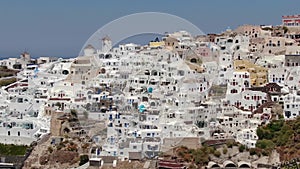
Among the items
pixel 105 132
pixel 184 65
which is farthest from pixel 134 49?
pixel 105 132

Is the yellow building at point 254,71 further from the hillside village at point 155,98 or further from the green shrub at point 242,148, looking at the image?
the green shrub at point 242,148

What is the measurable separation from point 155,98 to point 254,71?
2227 mm

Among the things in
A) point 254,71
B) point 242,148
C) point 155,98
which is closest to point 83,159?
point 155,98

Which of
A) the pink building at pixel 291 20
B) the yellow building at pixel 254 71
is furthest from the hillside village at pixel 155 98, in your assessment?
the pink building at pixel 291 20

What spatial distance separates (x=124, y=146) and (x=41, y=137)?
1584mm

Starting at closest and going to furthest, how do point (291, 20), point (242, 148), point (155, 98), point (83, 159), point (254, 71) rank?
point (242, 148) → point (83, 159) → point (155, 98) → point (254, 71) → point (291, 20)

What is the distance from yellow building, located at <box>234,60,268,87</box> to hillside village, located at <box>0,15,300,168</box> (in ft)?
0.06

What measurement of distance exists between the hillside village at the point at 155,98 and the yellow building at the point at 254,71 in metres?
0.02

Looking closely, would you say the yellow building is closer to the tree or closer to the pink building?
the tree

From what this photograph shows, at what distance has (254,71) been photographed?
13.4 meters

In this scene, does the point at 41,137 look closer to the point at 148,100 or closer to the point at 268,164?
the point at 148,100

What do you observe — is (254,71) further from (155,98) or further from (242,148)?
(242,148)

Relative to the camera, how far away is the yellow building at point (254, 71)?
13.0 m

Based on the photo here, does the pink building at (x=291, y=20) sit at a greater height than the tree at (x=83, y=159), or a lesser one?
greater
